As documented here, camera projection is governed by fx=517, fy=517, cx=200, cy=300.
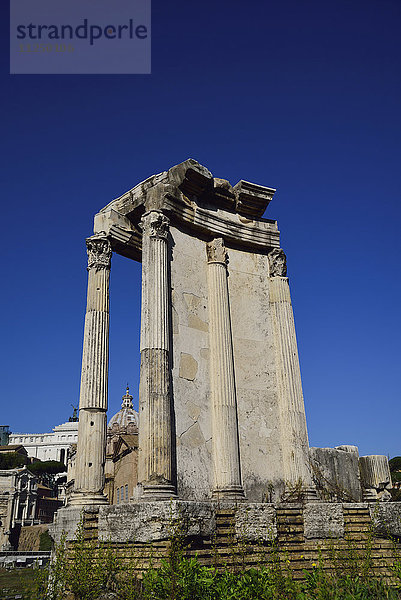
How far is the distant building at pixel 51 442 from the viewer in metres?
123

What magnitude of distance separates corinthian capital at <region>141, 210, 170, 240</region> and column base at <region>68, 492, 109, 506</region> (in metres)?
4.57

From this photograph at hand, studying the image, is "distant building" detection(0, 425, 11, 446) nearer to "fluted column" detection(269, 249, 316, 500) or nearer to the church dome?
the church dome

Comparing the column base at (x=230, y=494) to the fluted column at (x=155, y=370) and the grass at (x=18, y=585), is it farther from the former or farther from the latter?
the grass at (x=18, y=585)

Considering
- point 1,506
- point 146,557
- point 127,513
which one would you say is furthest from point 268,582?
point 1,506

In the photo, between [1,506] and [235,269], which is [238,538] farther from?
[1,506]

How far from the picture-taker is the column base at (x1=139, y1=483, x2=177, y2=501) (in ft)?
24.3

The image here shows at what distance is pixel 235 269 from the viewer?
10.9 metres

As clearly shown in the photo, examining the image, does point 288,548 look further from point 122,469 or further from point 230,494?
point 122,469

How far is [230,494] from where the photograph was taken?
8508mm

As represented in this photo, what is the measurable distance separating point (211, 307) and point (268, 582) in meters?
5.37

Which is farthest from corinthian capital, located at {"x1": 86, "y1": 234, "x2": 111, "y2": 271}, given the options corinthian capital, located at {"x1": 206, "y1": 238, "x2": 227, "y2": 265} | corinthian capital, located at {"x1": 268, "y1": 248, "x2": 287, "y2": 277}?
corinthian capital, located at {"x1": 268, "y1": 248, "x2": 287, "y2": 277}

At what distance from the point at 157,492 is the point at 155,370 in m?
1.84

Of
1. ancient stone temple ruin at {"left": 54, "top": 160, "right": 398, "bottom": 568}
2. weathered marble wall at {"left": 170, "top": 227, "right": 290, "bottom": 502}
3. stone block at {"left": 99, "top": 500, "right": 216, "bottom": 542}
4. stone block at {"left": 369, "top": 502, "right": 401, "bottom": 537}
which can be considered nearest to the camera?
stone block at {"left": 99, "top": 500, "right": 216, "bottom": 542}

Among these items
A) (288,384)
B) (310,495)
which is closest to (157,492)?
(310,495)
